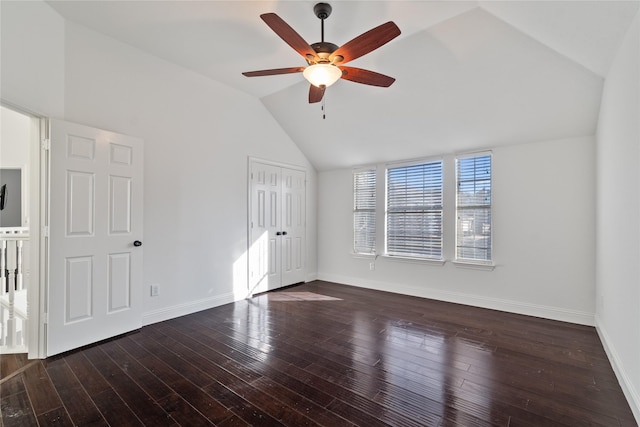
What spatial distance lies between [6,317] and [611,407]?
5330 millimetres

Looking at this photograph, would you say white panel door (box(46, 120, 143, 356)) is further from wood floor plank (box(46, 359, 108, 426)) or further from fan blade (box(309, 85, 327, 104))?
fan blade (box(309, 85, 327, 104))

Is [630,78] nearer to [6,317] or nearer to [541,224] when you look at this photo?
[541,224]

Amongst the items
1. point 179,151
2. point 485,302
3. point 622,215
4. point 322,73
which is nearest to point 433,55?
point 322,73

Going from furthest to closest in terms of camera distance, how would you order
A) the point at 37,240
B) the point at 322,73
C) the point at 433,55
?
the point at 433,55, the point at 37,240, the point at 322,73

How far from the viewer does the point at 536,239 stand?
3.74 m

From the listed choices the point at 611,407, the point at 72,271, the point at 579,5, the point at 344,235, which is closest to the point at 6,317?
the point at 72,271

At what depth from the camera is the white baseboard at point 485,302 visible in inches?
137

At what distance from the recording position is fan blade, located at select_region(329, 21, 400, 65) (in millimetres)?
1874

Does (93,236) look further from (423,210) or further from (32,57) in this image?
(423,210)

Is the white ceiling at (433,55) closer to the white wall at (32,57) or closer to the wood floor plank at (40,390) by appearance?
the white wall at (32,57)

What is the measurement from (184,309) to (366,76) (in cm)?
339

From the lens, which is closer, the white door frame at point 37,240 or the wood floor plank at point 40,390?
the wood floor plank at point 40,390

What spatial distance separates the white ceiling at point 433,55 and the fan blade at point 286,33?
2.08ft

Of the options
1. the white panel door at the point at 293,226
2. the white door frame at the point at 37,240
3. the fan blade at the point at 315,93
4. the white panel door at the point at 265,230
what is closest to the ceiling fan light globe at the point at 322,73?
the fan blade at the point at 315,93
